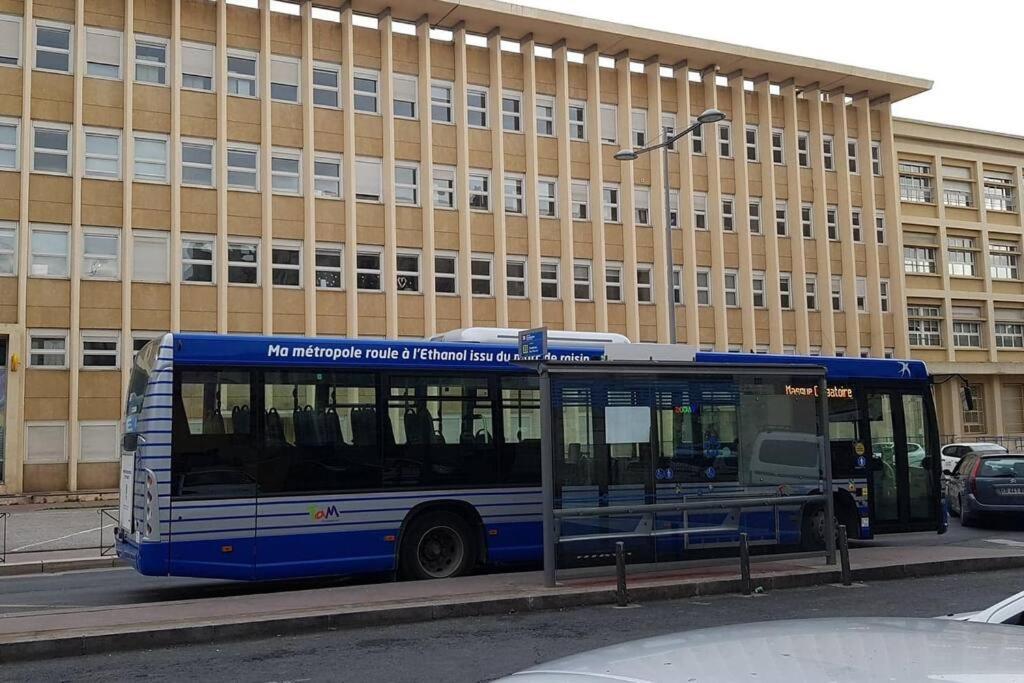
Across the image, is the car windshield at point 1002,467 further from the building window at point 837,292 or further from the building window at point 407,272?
the building window at point 837,292

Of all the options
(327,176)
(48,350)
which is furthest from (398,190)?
(48,350)

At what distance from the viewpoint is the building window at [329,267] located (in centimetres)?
3397

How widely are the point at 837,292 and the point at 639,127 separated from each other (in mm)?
11601

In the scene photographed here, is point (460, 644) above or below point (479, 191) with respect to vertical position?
below

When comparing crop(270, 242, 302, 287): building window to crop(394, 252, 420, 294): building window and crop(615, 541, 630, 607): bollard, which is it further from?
crop(615, 541, 630, 607): bollard

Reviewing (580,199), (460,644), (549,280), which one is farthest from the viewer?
(580,199)

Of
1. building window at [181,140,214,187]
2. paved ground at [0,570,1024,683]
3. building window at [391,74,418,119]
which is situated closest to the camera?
paved ground at [0,570,1024,683]

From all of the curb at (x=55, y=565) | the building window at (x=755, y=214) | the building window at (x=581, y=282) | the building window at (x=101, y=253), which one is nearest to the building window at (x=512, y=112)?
the building window at (x=581, y=282)

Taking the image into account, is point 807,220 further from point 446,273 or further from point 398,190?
point 398,190

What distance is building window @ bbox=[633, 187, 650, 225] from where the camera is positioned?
131 feet

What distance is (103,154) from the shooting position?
104 ft

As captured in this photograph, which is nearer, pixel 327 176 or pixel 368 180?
pixel 327 176

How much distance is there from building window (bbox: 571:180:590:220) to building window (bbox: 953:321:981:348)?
74.3ft

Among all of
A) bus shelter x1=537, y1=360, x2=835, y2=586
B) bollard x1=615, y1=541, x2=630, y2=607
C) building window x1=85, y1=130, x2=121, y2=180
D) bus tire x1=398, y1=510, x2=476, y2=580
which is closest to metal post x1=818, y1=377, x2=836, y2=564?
bus shelter x1=537, y1=360, x2=835, y2=586
